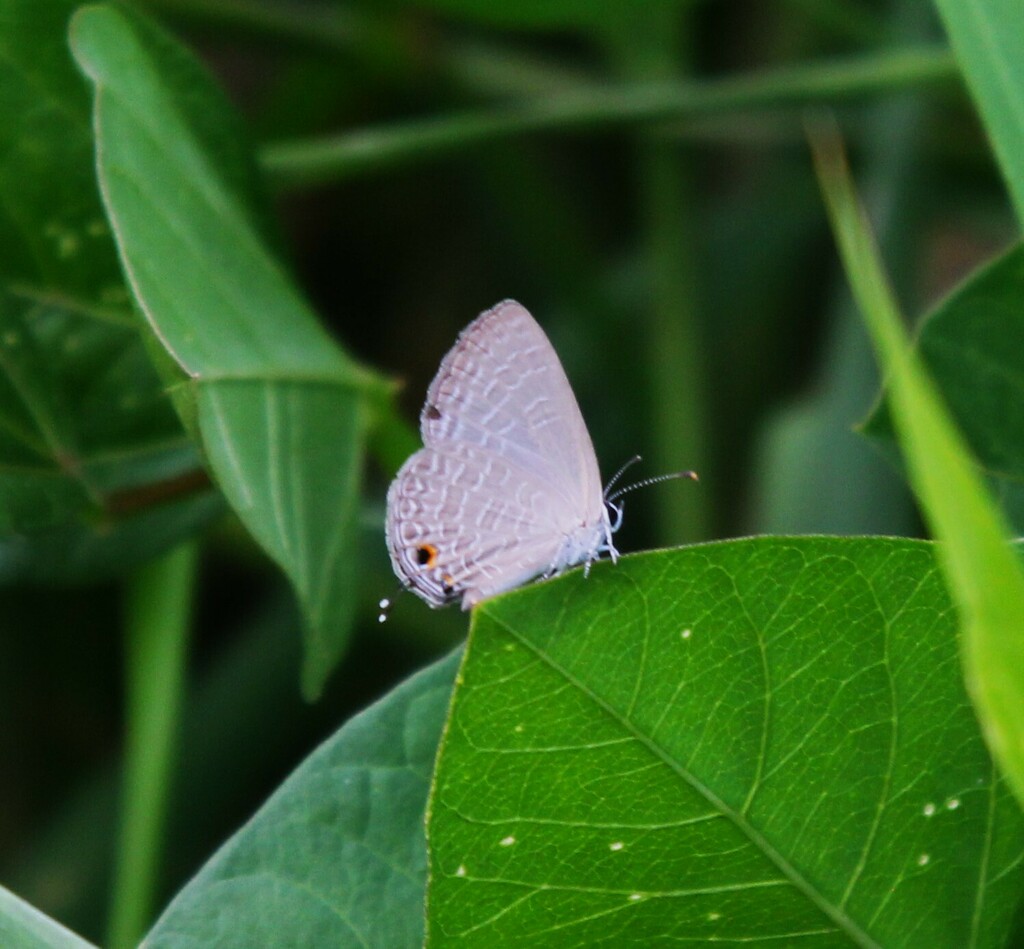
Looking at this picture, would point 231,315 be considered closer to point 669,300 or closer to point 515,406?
point 515,406

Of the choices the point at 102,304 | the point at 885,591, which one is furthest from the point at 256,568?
the point at 885,591

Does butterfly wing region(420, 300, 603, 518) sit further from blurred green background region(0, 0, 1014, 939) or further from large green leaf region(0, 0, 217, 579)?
blurred green background region(0, 0, 1014, 939)

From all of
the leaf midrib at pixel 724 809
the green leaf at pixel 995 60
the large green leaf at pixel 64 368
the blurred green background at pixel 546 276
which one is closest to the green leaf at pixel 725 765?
the leaf midrib at pixel 724 809

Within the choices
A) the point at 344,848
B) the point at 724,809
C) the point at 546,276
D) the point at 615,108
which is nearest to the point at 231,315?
the point at 344,848

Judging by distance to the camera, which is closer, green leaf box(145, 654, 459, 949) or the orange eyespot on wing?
green leaf box(145, 654, 459, 949)

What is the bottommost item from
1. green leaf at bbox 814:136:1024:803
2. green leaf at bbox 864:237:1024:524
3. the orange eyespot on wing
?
green leaf at bbox 814:136:1024:803

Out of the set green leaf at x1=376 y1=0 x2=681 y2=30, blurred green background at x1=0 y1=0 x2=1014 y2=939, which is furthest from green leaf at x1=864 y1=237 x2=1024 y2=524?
green leaf at x1=376 y1=0 x2=681 y2=30

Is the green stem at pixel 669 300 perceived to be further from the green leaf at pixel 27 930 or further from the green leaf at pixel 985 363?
the green leaf at pixel 27 930

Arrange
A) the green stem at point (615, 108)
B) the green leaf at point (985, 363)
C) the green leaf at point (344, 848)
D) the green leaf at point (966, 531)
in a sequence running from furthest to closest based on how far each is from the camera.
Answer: the green stem at point (615, 108)
the green leaf at point (985, 363)
the green leaf at point (344, 848)
the green leaf at point (966, 531)

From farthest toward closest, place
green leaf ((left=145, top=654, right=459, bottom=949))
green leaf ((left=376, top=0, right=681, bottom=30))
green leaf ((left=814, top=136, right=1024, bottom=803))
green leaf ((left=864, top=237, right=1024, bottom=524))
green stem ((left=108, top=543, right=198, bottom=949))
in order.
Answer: green leaf ((left=376, top=0, right=681, bottom=30)) → green stem ((left=108, top=543, right=198, bottom=949)) → green leaf ((left=864, top=237, right=1024, bottom=524)) → green leaf ((left=145, top=654, right=459, bottom=949)) → green leaf ((left=814, top=136, right=1024, bottom=803))
